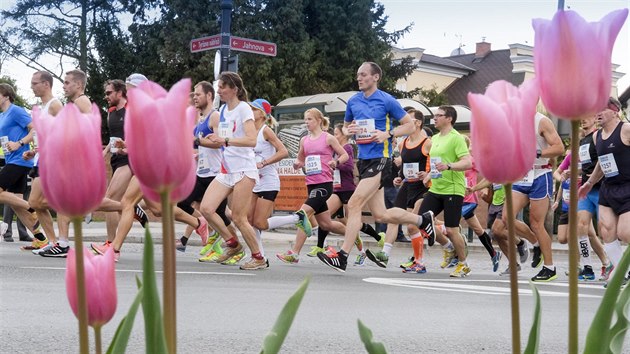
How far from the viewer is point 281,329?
4.10 ft

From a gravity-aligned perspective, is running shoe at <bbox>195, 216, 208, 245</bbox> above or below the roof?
below

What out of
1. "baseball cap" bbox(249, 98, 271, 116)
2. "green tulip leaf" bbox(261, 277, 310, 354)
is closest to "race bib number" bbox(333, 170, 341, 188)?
"baseball cap" bbox(249, 98, 271, 116)

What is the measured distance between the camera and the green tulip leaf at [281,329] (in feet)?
3.99

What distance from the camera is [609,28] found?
120cm

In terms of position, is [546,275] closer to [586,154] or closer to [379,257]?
[586,154]

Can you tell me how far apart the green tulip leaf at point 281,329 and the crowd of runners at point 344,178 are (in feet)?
25.0

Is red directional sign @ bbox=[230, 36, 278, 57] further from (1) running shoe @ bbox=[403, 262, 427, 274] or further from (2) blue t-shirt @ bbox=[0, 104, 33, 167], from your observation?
(1) running shoe @ bbox=[403, 262, 427, 274]

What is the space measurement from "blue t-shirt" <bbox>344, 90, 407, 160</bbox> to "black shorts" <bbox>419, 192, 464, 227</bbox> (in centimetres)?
135

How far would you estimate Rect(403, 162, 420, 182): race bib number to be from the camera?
1248cm

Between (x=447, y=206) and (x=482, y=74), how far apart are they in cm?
5541

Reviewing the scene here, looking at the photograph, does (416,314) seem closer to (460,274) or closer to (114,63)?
(460,274)

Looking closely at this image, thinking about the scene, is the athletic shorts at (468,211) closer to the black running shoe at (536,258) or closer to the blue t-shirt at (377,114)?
the black running shoe at (536,258)

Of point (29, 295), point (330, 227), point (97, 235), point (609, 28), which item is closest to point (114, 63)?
point (97, 235)

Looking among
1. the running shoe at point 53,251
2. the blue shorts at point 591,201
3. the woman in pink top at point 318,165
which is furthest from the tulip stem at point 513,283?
the woman in pink top at point 318,165
